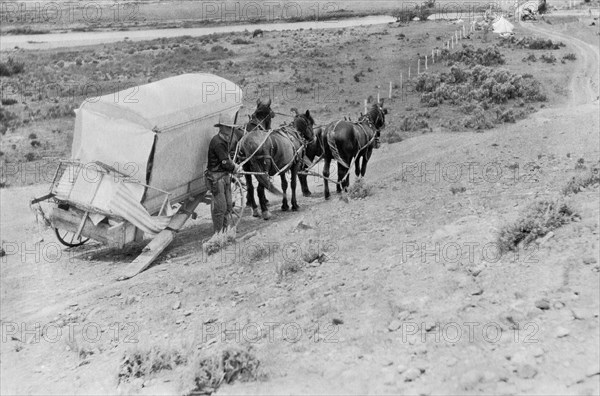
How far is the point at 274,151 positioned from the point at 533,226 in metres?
6.09

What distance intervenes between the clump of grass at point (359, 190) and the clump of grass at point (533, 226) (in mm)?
4828

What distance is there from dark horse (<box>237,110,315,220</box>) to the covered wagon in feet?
3.49

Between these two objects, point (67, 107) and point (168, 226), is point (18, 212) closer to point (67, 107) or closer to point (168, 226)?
point (168, 226)

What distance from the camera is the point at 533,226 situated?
314 inches

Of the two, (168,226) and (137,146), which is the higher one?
(137,146)

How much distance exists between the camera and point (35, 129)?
24.3 m

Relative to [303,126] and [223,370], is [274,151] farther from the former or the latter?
[223,370]

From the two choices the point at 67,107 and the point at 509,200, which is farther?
the point at 67,107

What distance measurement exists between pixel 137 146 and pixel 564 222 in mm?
6770

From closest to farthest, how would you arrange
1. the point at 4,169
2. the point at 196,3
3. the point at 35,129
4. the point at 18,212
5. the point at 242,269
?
the point at 242,269 → the point at 18,212 → the point at 4,169 → the point at 35,129 → the point at 196,3

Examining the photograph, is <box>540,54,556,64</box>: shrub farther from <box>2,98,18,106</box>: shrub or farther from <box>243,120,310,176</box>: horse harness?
<box>2,98,18,106</box>: shrub

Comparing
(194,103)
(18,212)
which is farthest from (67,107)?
(194,103)

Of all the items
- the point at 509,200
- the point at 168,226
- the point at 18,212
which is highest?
the point at 509,200

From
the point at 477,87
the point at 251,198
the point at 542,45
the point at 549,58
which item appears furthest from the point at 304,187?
the point at 542,45
